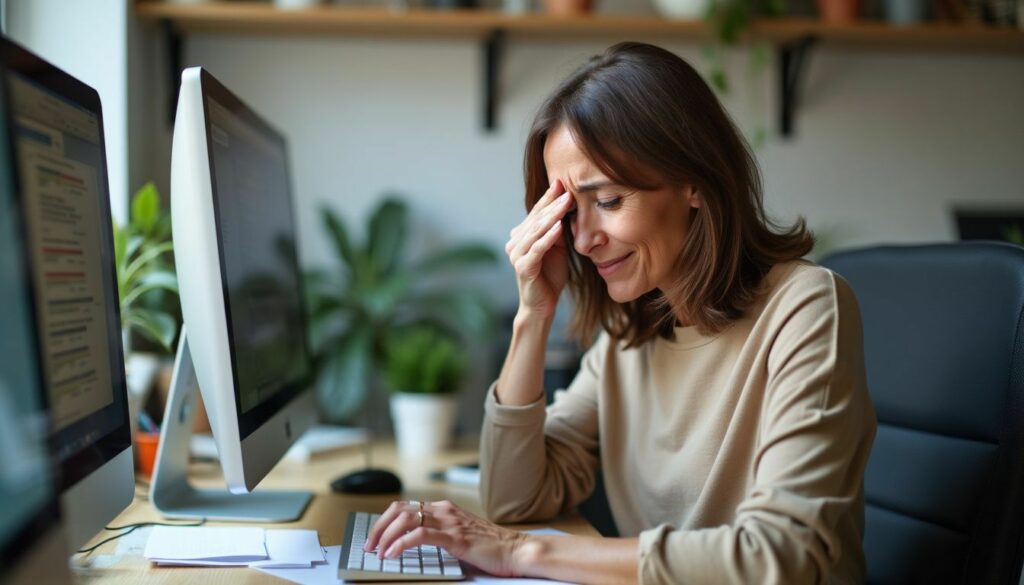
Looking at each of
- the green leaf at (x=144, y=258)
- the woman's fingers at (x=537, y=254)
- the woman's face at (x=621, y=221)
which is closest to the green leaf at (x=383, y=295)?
the green leaf at (x=144, y=258)

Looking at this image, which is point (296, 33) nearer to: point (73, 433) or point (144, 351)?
point (144, 351)

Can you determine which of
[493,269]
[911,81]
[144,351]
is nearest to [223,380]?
[144,351]

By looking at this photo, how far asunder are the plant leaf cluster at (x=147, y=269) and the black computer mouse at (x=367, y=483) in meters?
0.36

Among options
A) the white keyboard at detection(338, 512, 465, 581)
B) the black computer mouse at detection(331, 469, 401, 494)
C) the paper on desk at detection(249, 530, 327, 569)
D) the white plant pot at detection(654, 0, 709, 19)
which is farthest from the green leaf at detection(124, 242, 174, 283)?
the white plant pot at detection(654, 0, 709, 19)

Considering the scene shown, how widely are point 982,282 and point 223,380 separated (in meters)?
0.98

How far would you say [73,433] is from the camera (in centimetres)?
85

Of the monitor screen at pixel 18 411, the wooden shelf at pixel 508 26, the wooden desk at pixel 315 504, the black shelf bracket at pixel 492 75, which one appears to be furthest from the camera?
the black shelf bracket at pixel 492 75

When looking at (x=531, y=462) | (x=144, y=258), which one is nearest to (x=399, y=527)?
(x=531, y=462)

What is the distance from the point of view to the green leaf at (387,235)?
240 centimetres

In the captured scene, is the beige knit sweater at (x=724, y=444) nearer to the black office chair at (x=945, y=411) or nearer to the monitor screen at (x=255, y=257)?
the black office chair at (x=945, y=411)

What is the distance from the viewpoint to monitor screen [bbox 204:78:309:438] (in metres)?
1.11

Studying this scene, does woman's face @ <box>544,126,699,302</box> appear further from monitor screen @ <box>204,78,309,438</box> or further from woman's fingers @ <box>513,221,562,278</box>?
monitor screen @ <box>204,78,309,438</box>

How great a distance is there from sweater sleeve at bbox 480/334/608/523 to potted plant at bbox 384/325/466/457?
61cm

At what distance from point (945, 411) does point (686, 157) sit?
52cm
